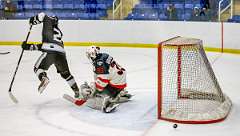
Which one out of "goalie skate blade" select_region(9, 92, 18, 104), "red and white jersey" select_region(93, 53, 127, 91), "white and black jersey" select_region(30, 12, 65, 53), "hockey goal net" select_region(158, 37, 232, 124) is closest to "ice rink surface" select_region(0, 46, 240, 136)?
"goalie skate blade" select_region(9, 92, 18, 104)

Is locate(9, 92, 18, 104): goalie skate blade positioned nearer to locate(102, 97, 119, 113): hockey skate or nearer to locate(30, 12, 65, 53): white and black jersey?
locate(30, 12, 65, 53): white and black jersey

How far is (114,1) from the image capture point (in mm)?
12102

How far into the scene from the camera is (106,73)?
547 cm

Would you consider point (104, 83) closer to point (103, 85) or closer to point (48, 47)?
point (103, 85)

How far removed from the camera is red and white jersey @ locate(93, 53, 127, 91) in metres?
5.45

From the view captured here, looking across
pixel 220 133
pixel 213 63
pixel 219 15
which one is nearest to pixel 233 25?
pixel 219 15

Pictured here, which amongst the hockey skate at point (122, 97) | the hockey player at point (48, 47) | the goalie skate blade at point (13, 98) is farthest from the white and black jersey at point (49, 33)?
the hockey skate at point (122, 97)

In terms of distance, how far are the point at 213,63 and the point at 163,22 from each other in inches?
101

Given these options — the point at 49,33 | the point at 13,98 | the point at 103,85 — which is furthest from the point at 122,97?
the point at 13,98

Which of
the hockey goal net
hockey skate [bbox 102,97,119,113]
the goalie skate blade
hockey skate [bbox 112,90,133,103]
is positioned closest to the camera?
the hockey goal net

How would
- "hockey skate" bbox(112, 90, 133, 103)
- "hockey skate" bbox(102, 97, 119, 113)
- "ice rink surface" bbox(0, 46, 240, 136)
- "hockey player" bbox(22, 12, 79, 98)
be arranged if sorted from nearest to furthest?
1. "ice rink surface" bbox(0, 46, 240, 136)
2. "hockey skate" bbox(102, 97, 119, 113)
3. "hockey skate" bbox(112, 90, 133, 103)
4. "hockey player" bbox(22, 12, 79, 98)

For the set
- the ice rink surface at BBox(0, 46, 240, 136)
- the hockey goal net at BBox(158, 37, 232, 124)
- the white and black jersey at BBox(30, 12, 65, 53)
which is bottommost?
the ice rink surface at BBox(0, 46, 240, 136)

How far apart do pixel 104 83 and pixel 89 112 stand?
365 mm

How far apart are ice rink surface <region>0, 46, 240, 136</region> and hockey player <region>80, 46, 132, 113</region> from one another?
105mm
